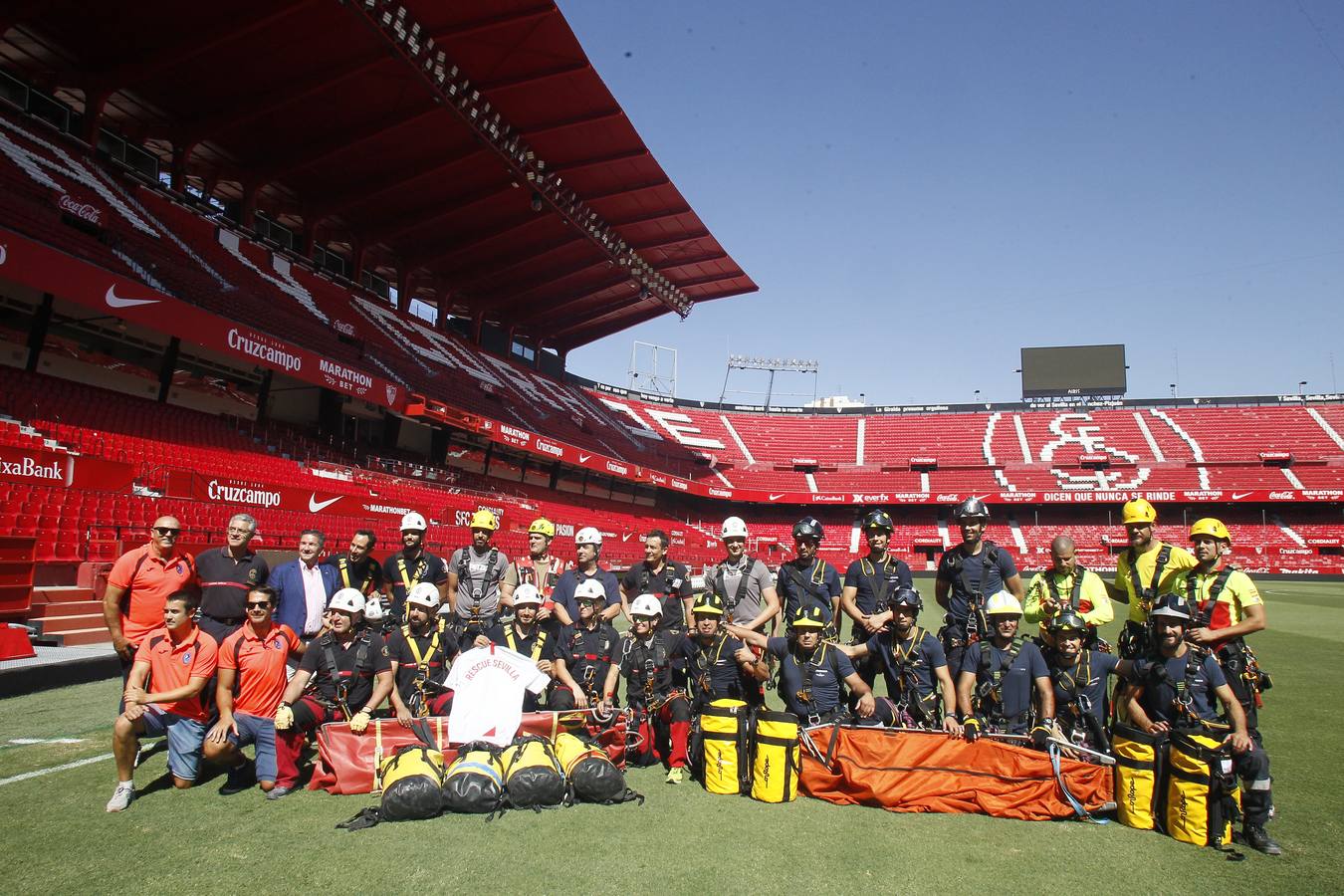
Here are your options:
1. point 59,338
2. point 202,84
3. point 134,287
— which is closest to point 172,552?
point 134,287

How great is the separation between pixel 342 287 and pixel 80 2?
35.8 feet

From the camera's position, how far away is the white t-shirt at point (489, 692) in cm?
521

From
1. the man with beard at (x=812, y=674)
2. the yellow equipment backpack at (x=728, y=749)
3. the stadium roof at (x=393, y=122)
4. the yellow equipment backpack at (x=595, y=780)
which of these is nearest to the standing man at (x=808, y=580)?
the man with beard at (x=812, y=674)

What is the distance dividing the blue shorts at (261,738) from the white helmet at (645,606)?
2.70 m

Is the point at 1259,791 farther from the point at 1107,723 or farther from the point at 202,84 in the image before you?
the point at 202,84

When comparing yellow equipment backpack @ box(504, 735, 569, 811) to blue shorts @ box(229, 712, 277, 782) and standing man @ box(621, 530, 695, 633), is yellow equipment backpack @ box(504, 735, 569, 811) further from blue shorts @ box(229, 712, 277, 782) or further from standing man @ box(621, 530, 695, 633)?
standing man @ box(621, 530, 695, 633)

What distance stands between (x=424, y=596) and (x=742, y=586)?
2.76m

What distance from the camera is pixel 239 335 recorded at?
1634 cm

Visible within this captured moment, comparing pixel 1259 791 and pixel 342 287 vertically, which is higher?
pixel 342 287

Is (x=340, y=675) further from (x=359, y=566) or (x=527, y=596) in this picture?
(x=527, y=596)

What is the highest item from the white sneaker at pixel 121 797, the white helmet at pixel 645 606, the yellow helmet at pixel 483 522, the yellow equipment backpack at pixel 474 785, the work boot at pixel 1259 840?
the yellow helmet at pixel 483 522

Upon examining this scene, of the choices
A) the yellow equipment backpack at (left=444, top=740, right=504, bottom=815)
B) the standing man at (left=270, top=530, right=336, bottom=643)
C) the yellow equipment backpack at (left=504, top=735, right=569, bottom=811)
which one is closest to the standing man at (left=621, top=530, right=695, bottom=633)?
the yellow equipment backpack at (left=504, top=735, right=569, bottom=811)

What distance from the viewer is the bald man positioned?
5695mm

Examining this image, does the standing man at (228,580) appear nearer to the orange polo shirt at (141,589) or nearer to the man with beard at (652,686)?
the orange polo shirt at (141,589)
